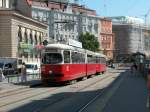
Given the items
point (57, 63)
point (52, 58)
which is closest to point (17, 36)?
point (52, 58)

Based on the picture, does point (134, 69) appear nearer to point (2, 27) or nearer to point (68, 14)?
point (2, 27)

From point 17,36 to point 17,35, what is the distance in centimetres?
18

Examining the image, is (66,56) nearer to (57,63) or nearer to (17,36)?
(57,63)

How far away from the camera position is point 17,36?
84.7 m

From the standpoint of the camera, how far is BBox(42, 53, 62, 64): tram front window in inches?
1394

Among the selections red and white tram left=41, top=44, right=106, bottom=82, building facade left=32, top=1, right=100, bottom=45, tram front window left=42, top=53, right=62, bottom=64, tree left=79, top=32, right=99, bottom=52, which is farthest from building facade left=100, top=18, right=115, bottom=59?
tram front window left=42, top=53, right=62, bottom=64

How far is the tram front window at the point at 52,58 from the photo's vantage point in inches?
1394

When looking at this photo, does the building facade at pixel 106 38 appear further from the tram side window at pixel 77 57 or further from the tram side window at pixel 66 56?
the tram side window at pixel 66 56

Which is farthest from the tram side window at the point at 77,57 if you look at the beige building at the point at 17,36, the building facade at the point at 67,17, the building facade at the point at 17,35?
the building facade at the point at 67,17

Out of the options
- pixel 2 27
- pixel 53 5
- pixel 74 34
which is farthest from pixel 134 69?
pixel 74 34

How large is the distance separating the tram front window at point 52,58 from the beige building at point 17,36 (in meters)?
42.1

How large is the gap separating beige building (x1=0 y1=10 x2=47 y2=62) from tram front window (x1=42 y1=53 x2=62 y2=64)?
42.1 m

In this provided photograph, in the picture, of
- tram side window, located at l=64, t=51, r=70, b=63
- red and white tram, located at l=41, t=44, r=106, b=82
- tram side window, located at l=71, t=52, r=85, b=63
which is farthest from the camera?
tram side window, located at l=71, t=52, r=85, b=63

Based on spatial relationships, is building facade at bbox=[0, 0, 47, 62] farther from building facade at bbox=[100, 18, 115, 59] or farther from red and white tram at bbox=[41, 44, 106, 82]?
building facade at bbox=[100, 18, 115, 59]
